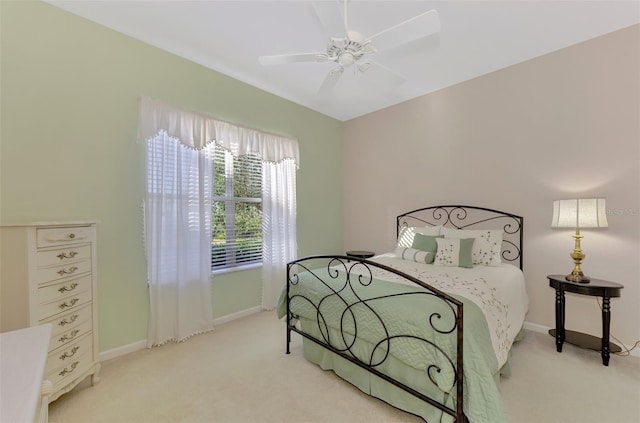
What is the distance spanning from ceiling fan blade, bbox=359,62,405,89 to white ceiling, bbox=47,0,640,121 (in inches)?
18.8

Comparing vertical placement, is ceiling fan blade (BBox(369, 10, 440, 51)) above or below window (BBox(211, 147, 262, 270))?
above

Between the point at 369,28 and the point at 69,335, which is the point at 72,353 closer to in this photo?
the point at 69,335

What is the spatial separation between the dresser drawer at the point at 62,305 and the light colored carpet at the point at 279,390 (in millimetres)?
624

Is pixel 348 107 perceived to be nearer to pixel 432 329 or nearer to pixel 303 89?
pixel 303 89

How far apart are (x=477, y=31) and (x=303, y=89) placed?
6.55 ft

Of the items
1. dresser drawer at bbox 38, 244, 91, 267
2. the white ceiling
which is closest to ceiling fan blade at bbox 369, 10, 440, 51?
the white ceiling

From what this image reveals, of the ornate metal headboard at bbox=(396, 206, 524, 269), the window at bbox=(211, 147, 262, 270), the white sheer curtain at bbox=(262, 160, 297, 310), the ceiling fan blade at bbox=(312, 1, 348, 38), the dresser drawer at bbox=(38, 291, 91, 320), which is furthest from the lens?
the white sheer curtain at bbox=(262, 160, 297, 310)

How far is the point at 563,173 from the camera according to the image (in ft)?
9.06

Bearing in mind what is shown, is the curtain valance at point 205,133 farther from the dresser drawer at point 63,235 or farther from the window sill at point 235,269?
the window sill at point 235,269

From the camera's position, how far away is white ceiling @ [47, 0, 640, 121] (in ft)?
7.22

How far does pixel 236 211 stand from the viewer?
3.39 metres

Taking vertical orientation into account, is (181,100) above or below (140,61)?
below

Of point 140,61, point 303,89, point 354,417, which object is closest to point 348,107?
point 303,89

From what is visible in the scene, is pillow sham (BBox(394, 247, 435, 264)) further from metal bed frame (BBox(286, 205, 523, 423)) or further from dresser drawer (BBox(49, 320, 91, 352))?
dresser drawer (BBox(49, 320, 91, 352))
